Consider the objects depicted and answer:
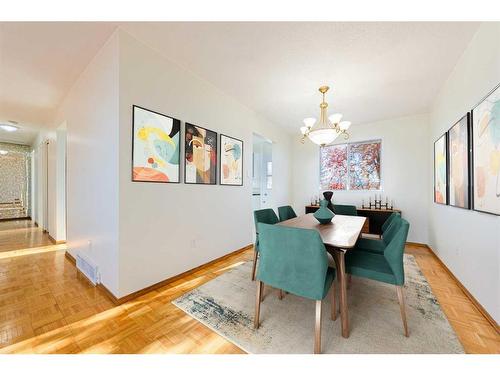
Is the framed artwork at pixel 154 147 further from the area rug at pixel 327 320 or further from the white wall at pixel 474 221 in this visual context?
the white wall at pixel 474 221

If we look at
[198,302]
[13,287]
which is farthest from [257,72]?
[13,287]

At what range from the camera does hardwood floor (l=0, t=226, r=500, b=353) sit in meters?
1.35

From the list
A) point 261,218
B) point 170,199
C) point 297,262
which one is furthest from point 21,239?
point 297,262

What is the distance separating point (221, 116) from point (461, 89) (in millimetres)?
2887

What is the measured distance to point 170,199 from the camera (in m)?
2.29

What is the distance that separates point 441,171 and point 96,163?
14.7 feet

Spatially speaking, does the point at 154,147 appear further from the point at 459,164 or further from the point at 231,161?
the point at 459,164

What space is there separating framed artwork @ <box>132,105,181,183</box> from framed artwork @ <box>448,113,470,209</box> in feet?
10.1

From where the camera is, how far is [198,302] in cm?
188

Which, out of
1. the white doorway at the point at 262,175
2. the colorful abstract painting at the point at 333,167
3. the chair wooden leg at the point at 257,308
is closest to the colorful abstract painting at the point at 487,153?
the chair wooden leg at the point at 257,308

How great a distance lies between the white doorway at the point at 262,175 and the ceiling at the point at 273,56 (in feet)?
6.34
